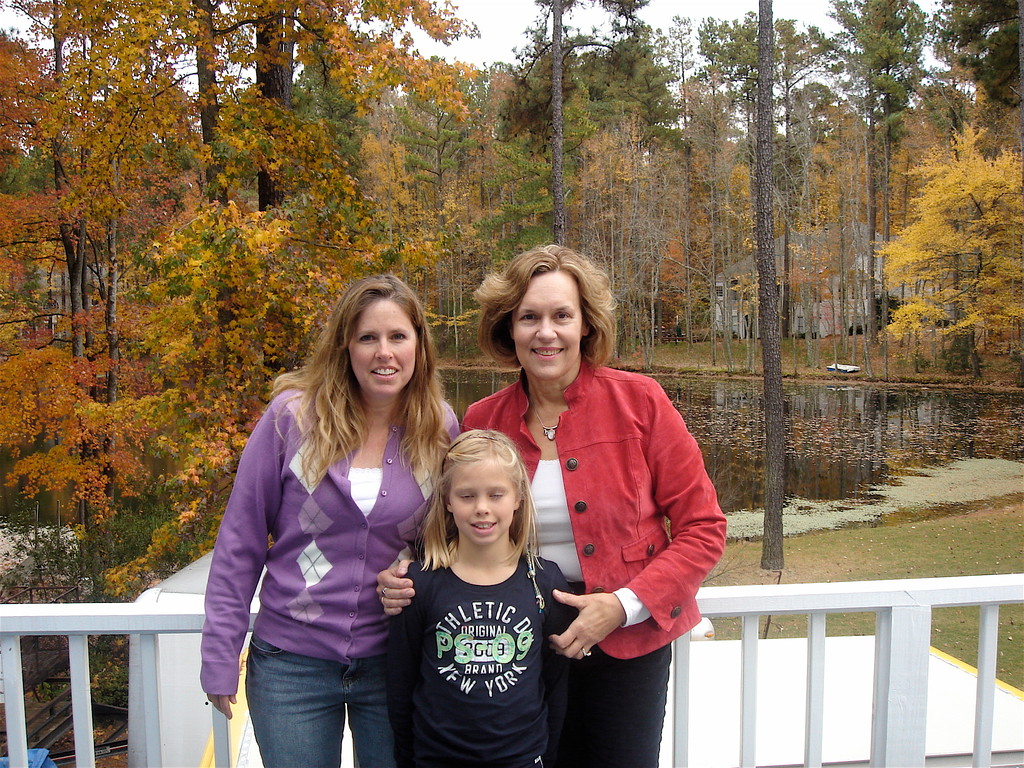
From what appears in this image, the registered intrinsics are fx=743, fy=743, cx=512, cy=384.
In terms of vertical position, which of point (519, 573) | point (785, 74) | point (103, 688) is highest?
point (785, 74)

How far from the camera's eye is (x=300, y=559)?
163cm

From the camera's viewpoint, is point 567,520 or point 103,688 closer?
point 567,520

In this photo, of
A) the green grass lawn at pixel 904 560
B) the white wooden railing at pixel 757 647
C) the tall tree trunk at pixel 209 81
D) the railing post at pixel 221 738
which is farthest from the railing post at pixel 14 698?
the green grass lawn at pixel 904 560

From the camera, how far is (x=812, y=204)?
30016 millimetres

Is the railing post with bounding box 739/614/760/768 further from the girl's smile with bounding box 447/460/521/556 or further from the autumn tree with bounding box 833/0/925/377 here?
the autumn tree with bounding box 833/0/925/377

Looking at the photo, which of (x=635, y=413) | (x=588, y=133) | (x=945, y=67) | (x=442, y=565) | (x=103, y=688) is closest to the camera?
(x=442, y=565)

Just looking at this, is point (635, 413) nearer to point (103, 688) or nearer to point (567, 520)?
point (567, 520)

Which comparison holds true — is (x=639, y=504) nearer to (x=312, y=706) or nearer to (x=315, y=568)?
(x=315, y=568)

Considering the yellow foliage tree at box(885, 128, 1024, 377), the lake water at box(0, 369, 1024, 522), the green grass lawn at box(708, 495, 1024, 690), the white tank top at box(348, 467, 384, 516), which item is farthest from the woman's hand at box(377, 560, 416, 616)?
the yellow foliage tree at box(885, 128, 1024, 377)

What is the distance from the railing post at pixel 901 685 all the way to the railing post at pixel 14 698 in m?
2.09

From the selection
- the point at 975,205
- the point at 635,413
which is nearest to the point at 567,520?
the point at 635,413

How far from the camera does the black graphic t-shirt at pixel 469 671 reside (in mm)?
1509

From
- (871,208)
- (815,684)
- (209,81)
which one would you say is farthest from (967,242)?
(815,684)

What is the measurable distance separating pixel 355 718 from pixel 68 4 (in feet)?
23.4
